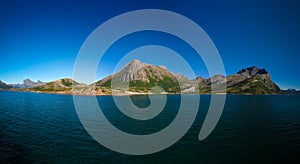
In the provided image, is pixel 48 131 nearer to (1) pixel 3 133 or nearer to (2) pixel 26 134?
(2) pixel 26 134


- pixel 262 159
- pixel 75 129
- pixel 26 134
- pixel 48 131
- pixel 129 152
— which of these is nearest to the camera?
pixel 262 159

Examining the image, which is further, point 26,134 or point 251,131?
point 251,131

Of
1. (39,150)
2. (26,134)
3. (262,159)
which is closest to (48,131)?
(26,134)

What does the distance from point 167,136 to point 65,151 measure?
22.7 m

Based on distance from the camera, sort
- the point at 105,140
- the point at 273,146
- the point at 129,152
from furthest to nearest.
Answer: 1. the point at 105,140
2. the point at 273,146
3. the point at 129,152

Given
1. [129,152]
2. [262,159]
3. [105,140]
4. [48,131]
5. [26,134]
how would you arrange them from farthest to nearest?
[48,131] < [26,134] < [105,140] < [129,152] < [262,159]

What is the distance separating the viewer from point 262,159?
87.1 feet

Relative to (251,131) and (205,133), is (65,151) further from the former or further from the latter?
(251,131)

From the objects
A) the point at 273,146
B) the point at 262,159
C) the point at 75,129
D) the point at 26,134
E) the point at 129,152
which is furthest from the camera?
the point at 75,129

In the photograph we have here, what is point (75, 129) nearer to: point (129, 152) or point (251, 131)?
point (129, 152)

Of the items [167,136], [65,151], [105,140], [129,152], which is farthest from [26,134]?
[167,136]

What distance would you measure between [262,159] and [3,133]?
5696 centimetres

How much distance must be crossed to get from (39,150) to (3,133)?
1933cm

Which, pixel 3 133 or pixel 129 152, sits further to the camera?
pixel 3 133
